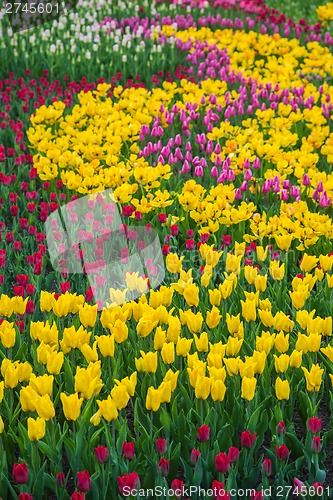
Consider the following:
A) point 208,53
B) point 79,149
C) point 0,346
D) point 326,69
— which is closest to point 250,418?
point 0,346

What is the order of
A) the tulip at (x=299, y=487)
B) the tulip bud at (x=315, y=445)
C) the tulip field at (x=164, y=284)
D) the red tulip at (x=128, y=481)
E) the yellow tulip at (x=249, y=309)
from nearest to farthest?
the red tulip at (x=128, y=481) < the tulip at (x=299, y=487) < the tulip bud at (x=315, y=445) < the tulip field at (x=164, y=284) < the yellow tulip at (x=249, y=309)

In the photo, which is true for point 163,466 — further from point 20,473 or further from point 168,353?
point 168,353

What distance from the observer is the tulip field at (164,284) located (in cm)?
282

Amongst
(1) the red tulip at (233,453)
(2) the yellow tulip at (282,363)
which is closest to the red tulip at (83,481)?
(1) the red tulip at (233,453)

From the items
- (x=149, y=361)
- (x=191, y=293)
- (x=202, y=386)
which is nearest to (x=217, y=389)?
(x=202, y=386)

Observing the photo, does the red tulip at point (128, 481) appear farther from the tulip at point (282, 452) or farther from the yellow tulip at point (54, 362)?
the yellow tulip at point (54, 362)

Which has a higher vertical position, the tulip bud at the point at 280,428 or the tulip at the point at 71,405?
the tulip at the point at 71,405

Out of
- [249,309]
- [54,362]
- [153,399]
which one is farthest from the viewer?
[249,309]

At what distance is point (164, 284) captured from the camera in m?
4.39

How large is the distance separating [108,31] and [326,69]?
3113 millimetres

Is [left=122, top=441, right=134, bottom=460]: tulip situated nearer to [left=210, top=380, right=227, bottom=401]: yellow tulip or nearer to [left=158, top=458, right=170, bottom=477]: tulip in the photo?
[left=158, top=458, right=170, bottom=477]: tulip

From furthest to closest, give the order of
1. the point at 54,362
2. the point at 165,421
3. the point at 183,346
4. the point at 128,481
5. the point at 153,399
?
1. the point at 183,346
2. the point at 54,362
3. the point at 165,421
4. the point at 153,399
5. the point at 128,481

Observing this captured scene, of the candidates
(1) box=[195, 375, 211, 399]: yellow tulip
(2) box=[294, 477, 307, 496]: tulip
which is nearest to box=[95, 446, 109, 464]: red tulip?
(1) box=[195, 375, 211, 399]: yellow tulip

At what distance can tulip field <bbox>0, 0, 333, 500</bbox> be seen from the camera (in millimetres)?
2820
